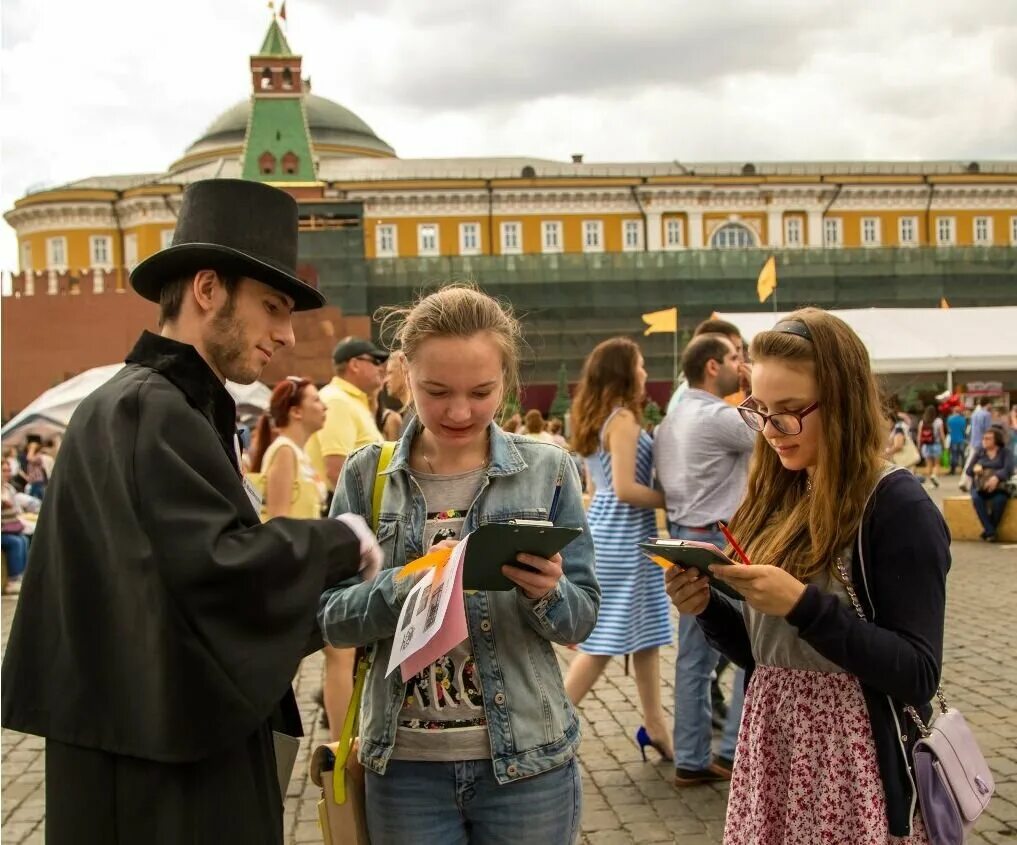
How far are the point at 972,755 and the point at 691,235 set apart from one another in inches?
2600

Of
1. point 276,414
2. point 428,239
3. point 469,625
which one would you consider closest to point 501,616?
point 469,625

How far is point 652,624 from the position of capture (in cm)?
487

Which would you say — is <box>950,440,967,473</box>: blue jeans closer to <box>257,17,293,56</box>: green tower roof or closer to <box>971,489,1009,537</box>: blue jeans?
<box>971,489,1009,537</box>: blue jeans

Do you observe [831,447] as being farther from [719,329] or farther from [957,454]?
[957,454]

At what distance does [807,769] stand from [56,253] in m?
73.2

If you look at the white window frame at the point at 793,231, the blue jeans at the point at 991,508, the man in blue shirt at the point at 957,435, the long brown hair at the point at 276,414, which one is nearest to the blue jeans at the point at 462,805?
the long brown hair at the point at 276,414

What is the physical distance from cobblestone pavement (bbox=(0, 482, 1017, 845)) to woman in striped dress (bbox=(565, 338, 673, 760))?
0.37 metres

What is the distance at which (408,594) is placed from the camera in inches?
81.8

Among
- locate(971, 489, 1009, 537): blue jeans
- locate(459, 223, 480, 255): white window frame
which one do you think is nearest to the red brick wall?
locate(971, 489, 1009, 537): blue jeans

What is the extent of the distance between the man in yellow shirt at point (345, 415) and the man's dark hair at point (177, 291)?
11.1 feet

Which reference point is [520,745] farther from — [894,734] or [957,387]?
[957,387]

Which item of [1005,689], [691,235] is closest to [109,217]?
[691,235]

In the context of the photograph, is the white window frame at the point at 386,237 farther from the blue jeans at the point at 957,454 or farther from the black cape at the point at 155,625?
the black cape at the point at 155,625

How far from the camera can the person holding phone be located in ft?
7.03
